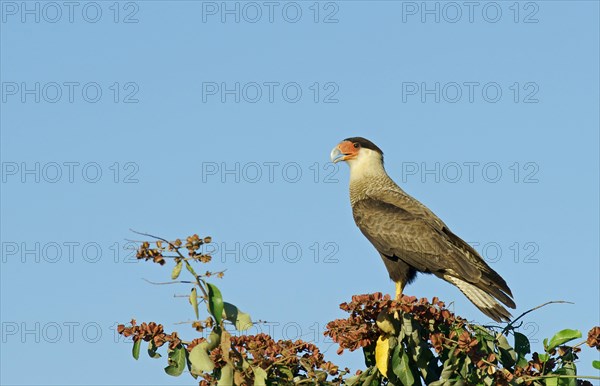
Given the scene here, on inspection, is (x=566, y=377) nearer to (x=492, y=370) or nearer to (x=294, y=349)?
(x=492, y=370)

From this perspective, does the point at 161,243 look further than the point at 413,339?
No

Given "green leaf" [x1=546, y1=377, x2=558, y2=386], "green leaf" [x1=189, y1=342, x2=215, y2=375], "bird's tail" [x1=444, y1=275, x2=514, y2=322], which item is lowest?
"green leaf" [x1=546, y1=377, x2=558, y2=386]

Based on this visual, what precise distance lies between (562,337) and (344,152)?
5.62 metres

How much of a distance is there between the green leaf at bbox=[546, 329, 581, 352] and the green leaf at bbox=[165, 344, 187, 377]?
7.11ft

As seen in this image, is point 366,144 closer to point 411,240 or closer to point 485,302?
point 411,240

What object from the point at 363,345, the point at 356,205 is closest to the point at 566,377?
the point at 363,345

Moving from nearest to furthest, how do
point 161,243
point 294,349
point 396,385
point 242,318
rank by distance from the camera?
point 161,243
point 242,318
point 294,349
point 396,385

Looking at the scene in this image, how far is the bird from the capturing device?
7914mm

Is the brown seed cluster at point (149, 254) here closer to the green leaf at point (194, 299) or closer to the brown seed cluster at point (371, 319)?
the green leaf at point (194, 299)

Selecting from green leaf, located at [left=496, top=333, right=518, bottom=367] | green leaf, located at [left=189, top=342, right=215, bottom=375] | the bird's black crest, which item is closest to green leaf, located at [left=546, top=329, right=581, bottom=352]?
green leaf, located at [left=496, top=333, right=518, bottom=367]

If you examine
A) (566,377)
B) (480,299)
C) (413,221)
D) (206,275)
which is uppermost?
(413,221)

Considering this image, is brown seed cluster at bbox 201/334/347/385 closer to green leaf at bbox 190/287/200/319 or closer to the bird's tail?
green leaf at bbox 190/287/200/319

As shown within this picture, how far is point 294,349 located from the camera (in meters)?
4.52

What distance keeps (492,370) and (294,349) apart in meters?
1.11
